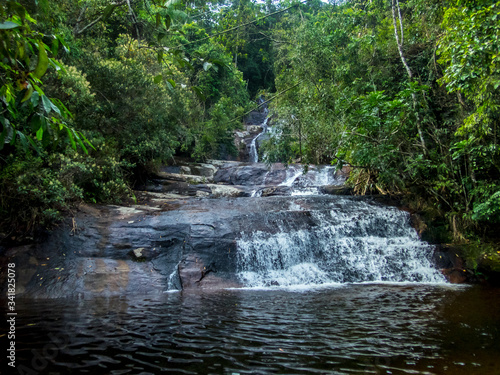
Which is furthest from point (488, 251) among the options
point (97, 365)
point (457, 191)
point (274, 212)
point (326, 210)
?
point (97, 365)

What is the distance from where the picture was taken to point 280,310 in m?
5.27

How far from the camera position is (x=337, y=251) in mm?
9023

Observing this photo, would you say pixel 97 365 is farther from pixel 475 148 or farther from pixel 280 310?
pixel 475 148

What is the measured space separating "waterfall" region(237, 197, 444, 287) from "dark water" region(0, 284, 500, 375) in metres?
2.01

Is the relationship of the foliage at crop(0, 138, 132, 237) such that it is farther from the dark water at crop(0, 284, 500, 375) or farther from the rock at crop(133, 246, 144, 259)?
the dark water at crop(0, 284, 500, 375)

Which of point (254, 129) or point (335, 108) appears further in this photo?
point (254, 129)

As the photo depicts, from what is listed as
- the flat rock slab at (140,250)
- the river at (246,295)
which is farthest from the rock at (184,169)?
the flat rock slab at (140,250)

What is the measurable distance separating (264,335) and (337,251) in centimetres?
554

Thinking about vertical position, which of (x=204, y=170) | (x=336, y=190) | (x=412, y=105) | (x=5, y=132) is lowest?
(x=5, y=132)

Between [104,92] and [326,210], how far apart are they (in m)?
8.57

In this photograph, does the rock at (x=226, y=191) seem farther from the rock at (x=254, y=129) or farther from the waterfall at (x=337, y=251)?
the rock at (x=254, y=129)

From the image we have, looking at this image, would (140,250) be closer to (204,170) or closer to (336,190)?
(336,190)

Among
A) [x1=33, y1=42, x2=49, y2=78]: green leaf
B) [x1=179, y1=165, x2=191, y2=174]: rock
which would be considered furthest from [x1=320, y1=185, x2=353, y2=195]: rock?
[x1=33, y1=42, x2=49, y2=78]: green leaf

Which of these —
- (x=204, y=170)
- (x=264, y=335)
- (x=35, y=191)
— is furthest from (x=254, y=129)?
(x=264, y=335)
